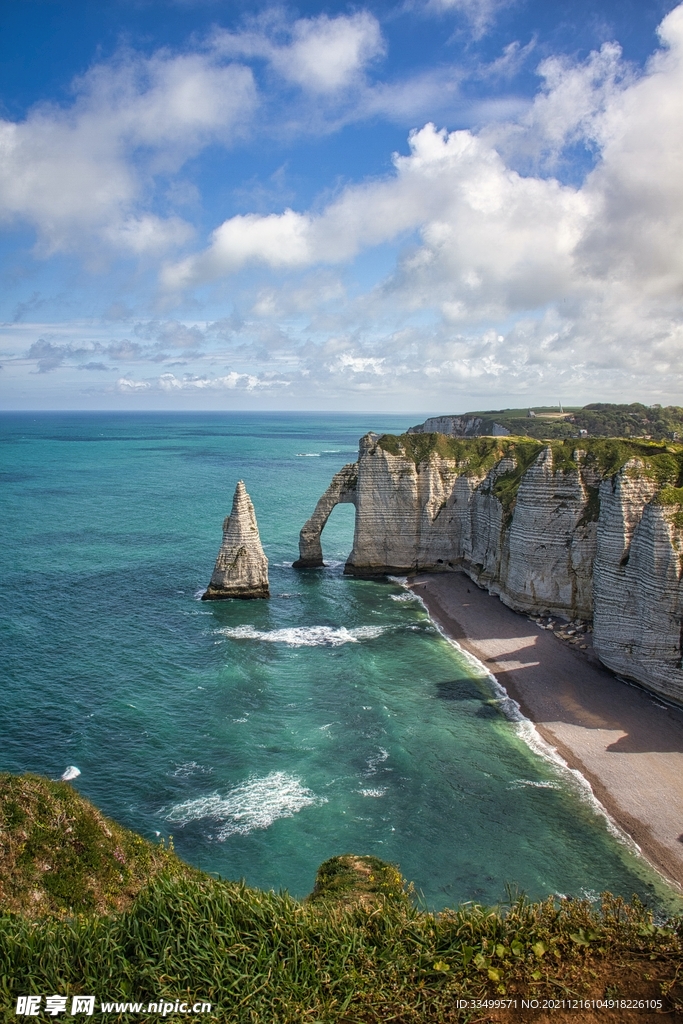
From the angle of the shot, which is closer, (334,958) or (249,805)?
→ (334,958)

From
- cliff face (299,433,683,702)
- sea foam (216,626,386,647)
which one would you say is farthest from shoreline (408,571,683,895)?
sea foam (216,626,386,647)

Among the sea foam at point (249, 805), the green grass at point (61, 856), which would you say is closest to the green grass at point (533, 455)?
the sea foam at point (249, 805)

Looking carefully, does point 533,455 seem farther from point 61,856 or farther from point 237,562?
point 61,856

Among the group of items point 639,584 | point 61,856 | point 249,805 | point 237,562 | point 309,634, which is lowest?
point 249,805

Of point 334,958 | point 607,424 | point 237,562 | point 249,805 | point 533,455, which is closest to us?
point 334,958

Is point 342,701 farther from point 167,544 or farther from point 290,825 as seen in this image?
point 167,544

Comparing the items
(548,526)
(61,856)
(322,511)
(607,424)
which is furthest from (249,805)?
(607,424)
